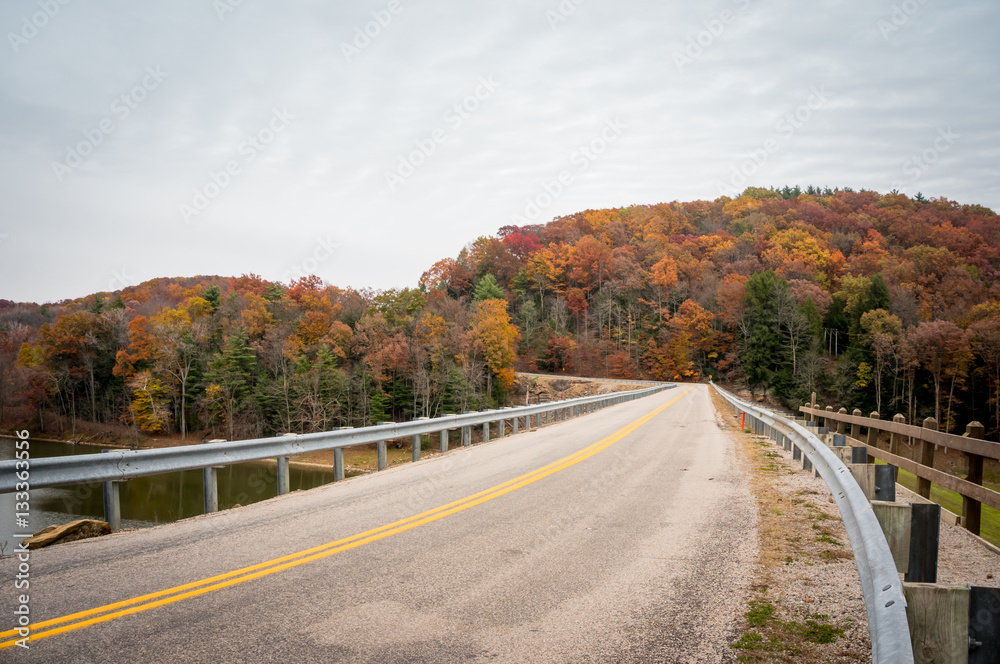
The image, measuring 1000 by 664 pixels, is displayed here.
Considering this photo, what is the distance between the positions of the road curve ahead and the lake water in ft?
75.3

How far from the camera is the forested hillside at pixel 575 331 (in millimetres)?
58344

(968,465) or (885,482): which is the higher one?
(885,482)

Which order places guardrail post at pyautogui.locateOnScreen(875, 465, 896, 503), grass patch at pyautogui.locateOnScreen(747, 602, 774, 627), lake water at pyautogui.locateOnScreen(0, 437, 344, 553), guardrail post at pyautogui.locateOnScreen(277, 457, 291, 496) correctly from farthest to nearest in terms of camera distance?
lake water at pyautogui.locateOnScreen(0, 437, 344, 553)
guardrail post at pyautogui.locateOnScreen(277, 457, 291, 496)
guardrail post at pyautogui.locateOnScreen(875, 465, 896, 503)
grass patch at pyautogui.locateOnScreen(747, 602, 774, 627)

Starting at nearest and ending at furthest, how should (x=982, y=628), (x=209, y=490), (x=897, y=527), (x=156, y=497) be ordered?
(x=982, y=628)
(x=897, y=527)
(x=209, y=490)
(x=156, y=497)

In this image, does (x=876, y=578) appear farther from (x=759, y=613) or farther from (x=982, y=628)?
(x=759, y=613)

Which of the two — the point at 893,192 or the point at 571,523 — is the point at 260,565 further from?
the point at 893,192

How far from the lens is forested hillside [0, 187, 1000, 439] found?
5834cm

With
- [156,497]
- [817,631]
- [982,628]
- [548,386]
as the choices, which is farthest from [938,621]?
[548,386]

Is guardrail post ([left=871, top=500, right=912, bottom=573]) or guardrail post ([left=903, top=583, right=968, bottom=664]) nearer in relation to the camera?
guardrail post ([left=903, top=583, right=968, bottom=664])

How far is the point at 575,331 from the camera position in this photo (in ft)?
358

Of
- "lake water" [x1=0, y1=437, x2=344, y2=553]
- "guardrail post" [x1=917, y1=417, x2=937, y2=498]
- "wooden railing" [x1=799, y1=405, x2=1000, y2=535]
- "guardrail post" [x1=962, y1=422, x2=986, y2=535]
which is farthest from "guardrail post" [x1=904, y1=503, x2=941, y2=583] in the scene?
"lake water" [x1=0, y1=437, x2=344, y2=553]

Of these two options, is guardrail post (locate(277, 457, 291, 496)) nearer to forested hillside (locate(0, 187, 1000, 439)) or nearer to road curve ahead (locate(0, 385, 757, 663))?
road curve ahead (locate(0, 385, 757, 663))

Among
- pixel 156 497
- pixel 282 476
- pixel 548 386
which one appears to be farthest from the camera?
pixel 548 386

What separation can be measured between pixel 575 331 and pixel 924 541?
107 metres
